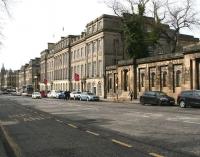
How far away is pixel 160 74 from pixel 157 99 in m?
11.6

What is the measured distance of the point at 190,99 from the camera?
124 ft

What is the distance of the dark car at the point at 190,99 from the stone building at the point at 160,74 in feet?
27.8

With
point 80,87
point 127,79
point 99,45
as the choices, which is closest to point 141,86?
point 127,79

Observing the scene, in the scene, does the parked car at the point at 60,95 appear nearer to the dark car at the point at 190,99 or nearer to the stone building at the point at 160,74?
the stone building at the point at 160,74

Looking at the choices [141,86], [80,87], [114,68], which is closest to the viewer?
[141,86]

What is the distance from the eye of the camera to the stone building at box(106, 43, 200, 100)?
4753 cm

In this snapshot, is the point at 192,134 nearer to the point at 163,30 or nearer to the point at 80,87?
the point at 163,30

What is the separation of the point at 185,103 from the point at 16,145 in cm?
2739

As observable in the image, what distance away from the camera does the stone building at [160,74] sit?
47531 millimetres

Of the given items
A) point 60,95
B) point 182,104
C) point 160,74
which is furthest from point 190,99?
point 60,95

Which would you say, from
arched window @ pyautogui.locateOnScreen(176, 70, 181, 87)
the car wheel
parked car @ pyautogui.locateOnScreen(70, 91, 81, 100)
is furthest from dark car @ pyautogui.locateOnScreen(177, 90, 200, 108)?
parked car @ pyautogui.locateOnScreen(70, 91, 81, 100)

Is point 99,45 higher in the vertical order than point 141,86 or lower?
higher

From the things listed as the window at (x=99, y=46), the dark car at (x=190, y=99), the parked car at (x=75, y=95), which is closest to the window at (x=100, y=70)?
the window at (x=99, y=46)

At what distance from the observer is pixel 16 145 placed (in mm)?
13172
